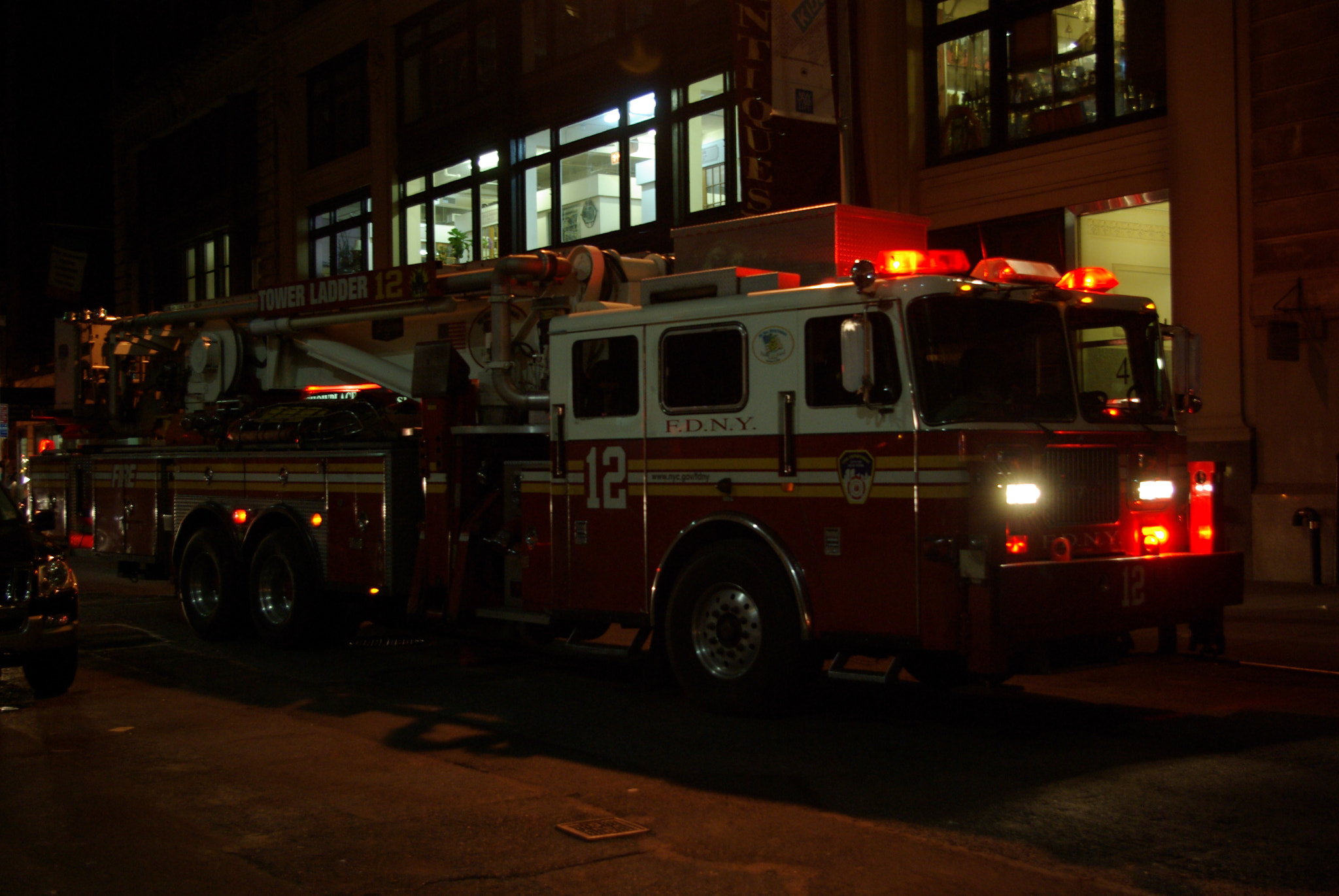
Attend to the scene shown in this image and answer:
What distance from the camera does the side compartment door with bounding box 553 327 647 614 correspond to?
879cm

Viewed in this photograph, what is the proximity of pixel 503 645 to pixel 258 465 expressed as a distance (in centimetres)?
277

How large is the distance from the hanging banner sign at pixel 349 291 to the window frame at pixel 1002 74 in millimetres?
9168

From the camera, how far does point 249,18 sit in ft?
109

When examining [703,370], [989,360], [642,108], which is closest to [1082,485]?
[989,360]

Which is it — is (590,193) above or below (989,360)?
above

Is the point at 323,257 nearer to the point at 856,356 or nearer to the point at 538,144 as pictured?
the point at 538,144

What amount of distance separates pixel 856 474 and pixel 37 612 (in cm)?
559

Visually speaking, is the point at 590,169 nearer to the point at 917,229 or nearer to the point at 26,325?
the point at 917,229

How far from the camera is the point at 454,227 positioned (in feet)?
88.4

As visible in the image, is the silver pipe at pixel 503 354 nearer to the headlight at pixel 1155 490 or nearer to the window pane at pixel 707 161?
the headlight at pixel 1155 490

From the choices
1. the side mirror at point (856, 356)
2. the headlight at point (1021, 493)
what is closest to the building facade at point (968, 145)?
the headlight at point (1021, 493)

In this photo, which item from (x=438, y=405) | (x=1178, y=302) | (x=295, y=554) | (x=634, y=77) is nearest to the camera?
(x=438, y=405)

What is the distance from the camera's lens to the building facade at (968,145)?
47.6 ft

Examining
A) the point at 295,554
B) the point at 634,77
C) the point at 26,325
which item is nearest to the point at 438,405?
the point at 295,554
